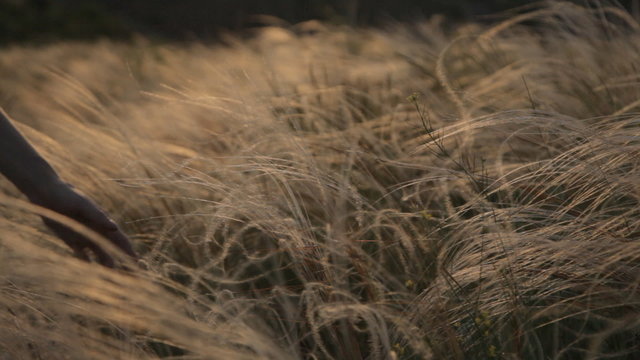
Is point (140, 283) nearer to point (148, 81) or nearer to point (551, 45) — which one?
point (551, 45)

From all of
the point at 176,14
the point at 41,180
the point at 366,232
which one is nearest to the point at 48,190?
the point at 41,180

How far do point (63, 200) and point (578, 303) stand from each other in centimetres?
91

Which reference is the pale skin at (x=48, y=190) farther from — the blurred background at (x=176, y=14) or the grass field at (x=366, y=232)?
the blurred background at (x=176, y=14)

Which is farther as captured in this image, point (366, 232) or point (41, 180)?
point (366, 232)

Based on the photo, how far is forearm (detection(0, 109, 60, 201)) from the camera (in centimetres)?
137

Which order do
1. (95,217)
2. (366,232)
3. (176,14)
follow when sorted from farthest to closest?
(176,14), (366,232), (95,217)

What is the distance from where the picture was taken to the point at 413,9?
13133 mm

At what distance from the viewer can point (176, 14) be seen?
56.6 ft

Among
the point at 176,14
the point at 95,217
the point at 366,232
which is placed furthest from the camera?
the point at 176,14

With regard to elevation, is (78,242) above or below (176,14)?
above

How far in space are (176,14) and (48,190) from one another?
650 inches

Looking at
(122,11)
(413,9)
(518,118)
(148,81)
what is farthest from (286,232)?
(122,11)

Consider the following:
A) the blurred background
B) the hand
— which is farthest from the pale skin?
the blurred background

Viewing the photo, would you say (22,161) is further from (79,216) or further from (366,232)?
(366,232)
